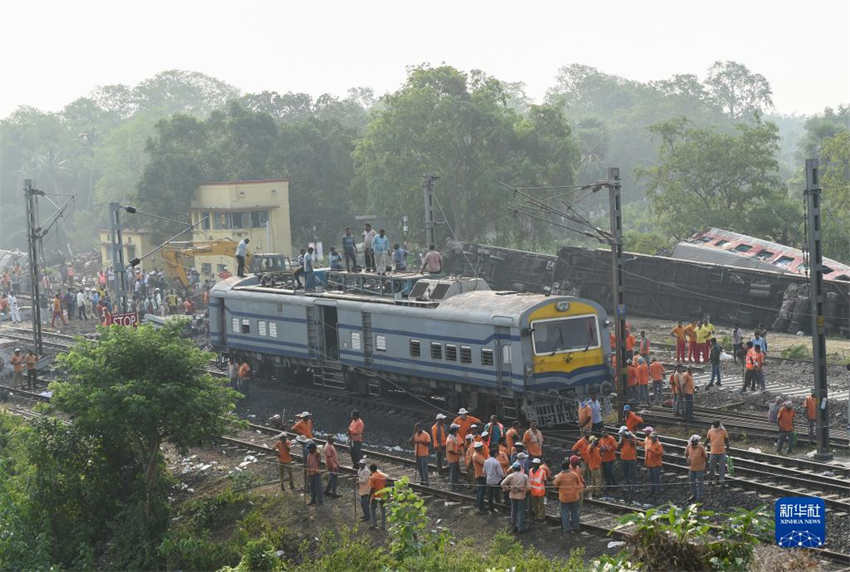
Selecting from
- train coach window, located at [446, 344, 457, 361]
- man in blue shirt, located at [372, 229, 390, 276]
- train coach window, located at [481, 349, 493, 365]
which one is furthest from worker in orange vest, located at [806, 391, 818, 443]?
man in blue shirt, located at [372, 229, 390, 276]

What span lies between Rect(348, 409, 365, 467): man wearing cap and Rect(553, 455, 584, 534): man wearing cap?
5753 mm

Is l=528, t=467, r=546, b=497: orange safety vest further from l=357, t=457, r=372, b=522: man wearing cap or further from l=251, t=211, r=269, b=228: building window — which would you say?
l=251, t=211, r=269, b=228: building window

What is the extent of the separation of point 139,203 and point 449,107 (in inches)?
860

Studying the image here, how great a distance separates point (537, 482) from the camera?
59.7 ft

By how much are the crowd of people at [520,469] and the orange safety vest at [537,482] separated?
0.02 m

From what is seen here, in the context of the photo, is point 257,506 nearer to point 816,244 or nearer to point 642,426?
point 642,426

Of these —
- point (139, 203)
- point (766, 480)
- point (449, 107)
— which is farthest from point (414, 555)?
point (139, 203)

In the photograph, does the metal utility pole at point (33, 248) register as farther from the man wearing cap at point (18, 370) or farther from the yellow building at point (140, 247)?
the yellow building at point (140, 247)

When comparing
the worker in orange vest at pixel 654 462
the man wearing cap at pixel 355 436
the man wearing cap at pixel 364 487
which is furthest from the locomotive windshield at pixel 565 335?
the man wearing cap at pixel 364 487

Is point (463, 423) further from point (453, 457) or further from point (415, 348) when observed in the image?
point (415, 348)

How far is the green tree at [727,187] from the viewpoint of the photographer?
54562 mm

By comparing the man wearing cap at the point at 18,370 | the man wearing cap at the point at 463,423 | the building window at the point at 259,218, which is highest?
the building window at the point at 259,218

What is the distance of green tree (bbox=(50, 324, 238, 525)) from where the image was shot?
21.2 meters

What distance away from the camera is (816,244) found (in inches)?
853
